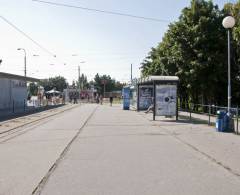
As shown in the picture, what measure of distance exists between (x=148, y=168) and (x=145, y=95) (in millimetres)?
31897

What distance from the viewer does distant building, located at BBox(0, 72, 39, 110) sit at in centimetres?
4731

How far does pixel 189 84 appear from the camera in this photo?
34000mm

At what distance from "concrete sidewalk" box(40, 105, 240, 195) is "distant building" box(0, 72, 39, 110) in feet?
101

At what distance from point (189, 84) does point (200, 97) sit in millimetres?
7701

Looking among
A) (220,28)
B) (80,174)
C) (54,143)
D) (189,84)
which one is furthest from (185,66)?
(80,174)

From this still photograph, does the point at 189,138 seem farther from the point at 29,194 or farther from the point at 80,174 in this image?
the point at 29,194

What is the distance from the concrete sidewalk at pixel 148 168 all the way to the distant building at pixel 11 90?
101 ft

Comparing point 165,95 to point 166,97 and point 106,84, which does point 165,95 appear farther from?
point 106,84

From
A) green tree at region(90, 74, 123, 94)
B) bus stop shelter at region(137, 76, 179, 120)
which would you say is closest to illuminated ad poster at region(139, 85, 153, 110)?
bus stop shelter at region(137, 76, 179, 120)

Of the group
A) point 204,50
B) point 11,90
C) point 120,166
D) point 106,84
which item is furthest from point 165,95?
point 106,84

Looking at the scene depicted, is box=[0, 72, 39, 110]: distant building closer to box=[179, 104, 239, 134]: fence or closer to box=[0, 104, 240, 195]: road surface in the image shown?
box=[179, 104, 239, 134]: fence

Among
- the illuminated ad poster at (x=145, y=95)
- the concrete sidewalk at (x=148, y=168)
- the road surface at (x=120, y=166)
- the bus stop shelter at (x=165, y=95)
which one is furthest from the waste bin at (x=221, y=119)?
the illuminated ad poster at (x=145, y=95)

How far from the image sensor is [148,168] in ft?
32.7

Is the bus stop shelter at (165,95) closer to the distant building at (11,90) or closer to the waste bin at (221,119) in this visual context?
the waste bin at (221,119)
